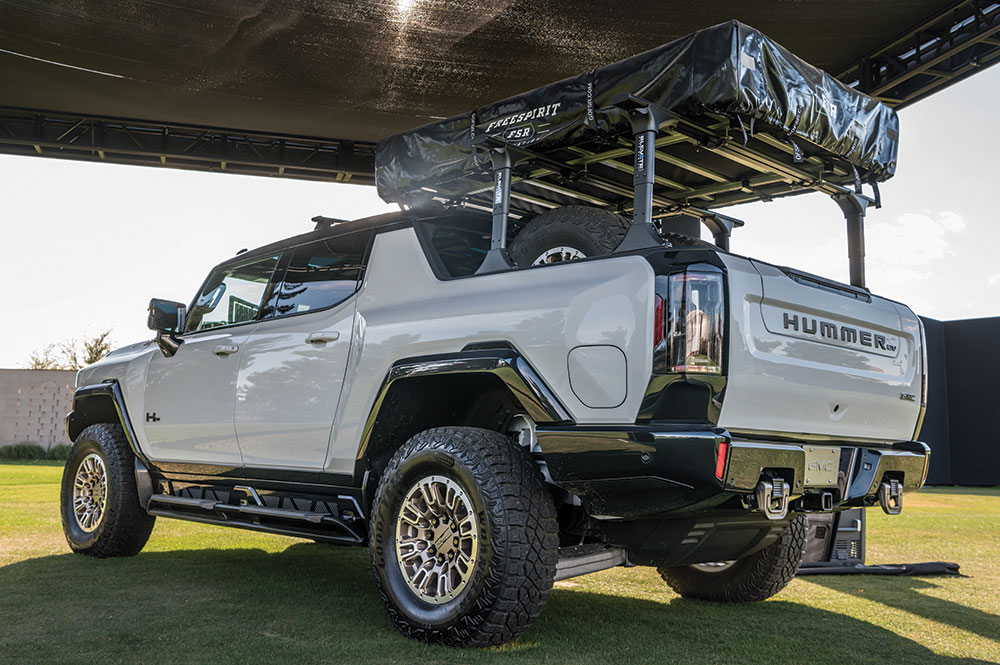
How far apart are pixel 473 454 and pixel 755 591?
77.8 inches

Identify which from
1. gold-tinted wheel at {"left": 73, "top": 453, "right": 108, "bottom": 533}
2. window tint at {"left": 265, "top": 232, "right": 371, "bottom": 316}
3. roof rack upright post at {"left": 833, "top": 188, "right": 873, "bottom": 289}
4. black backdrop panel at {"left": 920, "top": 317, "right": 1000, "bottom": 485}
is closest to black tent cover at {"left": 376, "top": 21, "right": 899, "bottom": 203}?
roof rack upright post at {"left": 833, "top": 188, "right": 873, "bottom": 289}

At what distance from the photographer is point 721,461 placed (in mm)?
2812

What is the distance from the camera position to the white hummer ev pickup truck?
2963 millimetres

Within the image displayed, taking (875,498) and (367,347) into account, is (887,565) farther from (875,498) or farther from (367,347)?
(367,347)

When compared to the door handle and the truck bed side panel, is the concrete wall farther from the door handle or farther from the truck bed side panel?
the truck bed side panel

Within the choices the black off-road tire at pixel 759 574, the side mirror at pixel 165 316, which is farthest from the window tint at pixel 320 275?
the black off-road tire at pixel 759 574

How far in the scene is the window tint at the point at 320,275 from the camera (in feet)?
14.1

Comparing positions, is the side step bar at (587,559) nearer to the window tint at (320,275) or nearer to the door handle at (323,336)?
the door handle at (323,336)

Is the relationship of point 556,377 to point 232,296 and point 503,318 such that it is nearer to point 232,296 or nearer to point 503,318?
point 503,318

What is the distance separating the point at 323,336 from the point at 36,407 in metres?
18.2

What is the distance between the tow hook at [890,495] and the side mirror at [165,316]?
407cm

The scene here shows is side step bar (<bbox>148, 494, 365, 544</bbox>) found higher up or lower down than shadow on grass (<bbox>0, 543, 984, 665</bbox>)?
higher up

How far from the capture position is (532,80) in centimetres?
1330

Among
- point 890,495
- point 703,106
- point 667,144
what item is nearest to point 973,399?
point 890,495
